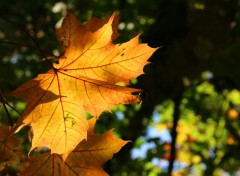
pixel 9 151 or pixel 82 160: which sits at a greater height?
pixel 9 151

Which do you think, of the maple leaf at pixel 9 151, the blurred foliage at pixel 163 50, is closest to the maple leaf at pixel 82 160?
the maple leaf at pixel 9 151

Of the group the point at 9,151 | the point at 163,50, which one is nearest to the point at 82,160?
the point at 9,151

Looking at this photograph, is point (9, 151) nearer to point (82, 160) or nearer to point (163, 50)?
point (82, 160)

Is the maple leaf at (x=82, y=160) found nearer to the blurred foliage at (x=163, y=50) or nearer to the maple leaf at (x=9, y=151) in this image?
the maple leaf at (x=9, y=151)

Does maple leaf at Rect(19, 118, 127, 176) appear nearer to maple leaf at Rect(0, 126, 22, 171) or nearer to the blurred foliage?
maple leaf at Rect(0, 126, 22, 171)

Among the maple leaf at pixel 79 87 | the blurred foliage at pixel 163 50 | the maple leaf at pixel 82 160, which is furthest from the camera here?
the blurred foliage at pixel 163 50

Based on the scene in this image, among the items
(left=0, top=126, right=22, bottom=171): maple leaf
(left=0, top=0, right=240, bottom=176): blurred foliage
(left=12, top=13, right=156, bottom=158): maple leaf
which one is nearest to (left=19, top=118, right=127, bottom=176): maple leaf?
(left=0, top=126, right=22, bottom=171): maple leaf
